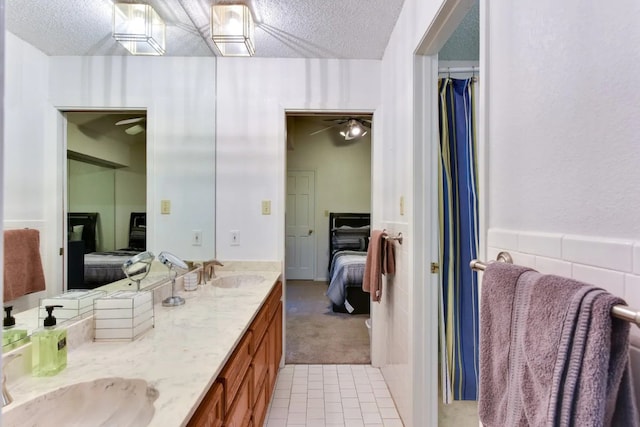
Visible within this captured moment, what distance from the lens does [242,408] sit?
1221 mm

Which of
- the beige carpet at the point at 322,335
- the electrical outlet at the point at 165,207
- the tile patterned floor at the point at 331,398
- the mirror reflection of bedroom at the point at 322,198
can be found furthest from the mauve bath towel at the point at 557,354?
the mirror reflection of bedroom at the point at 322,198

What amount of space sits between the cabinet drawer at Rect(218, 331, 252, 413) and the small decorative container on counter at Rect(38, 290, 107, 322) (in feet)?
1.87

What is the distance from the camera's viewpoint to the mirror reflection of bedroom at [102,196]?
1.10 meters

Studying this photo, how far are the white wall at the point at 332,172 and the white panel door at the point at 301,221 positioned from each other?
3.7 inches

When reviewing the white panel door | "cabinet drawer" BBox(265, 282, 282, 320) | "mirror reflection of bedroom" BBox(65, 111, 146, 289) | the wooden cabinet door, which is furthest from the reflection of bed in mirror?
the white panel door

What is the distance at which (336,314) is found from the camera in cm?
372

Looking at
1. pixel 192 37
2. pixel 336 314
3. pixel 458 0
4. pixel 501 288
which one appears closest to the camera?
pixel 501 288

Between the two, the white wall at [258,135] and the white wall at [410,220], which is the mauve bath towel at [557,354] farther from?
the white wall at [258,135]

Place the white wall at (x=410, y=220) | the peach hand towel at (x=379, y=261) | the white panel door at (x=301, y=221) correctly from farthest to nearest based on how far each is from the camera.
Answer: the white panel door at (x=301, y=221) < the peach hand towel at (x=379, y=261) < the white wall at (x=410, y=220)

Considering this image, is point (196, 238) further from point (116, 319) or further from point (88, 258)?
point (116, 319)

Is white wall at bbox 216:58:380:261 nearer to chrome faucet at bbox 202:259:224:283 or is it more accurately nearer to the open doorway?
chrome faucet at bbox 202:259:224:283

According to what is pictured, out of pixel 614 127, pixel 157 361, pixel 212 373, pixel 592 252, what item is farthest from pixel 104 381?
pixel 614 127

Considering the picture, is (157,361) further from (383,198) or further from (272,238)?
(383,198)

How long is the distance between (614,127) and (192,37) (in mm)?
2275
